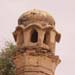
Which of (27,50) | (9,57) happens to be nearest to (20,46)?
(27,50)

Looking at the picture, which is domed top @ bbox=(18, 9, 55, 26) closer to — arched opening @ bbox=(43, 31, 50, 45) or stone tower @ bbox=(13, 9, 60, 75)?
stone tower @ bbox=(13, 9, 60, 75)

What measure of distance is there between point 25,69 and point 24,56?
0.33m

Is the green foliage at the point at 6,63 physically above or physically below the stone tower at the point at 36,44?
below

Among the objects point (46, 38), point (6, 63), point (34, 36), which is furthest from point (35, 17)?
point (6, 63)

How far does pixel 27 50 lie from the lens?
32.3 feet

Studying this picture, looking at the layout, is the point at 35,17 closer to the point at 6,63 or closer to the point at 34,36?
the point at 34,36

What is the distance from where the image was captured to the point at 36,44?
988 centimetres

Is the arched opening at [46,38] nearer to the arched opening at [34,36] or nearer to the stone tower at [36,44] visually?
the stone tower at [36,44]

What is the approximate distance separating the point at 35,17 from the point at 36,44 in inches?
27.6

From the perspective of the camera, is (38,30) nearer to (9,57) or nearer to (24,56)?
(24,56)

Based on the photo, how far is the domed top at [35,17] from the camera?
32.9ft

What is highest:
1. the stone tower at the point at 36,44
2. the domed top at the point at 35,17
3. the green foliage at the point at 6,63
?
the domed top at the point at 35,17

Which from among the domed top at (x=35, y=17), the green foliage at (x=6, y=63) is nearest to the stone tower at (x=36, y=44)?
the domed top at (x=35, y=17)

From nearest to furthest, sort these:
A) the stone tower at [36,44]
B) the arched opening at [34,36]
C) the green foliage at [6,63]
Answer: the stone tower at [36,44], the arched opening at [34,36], the green foliage at [6,63]
